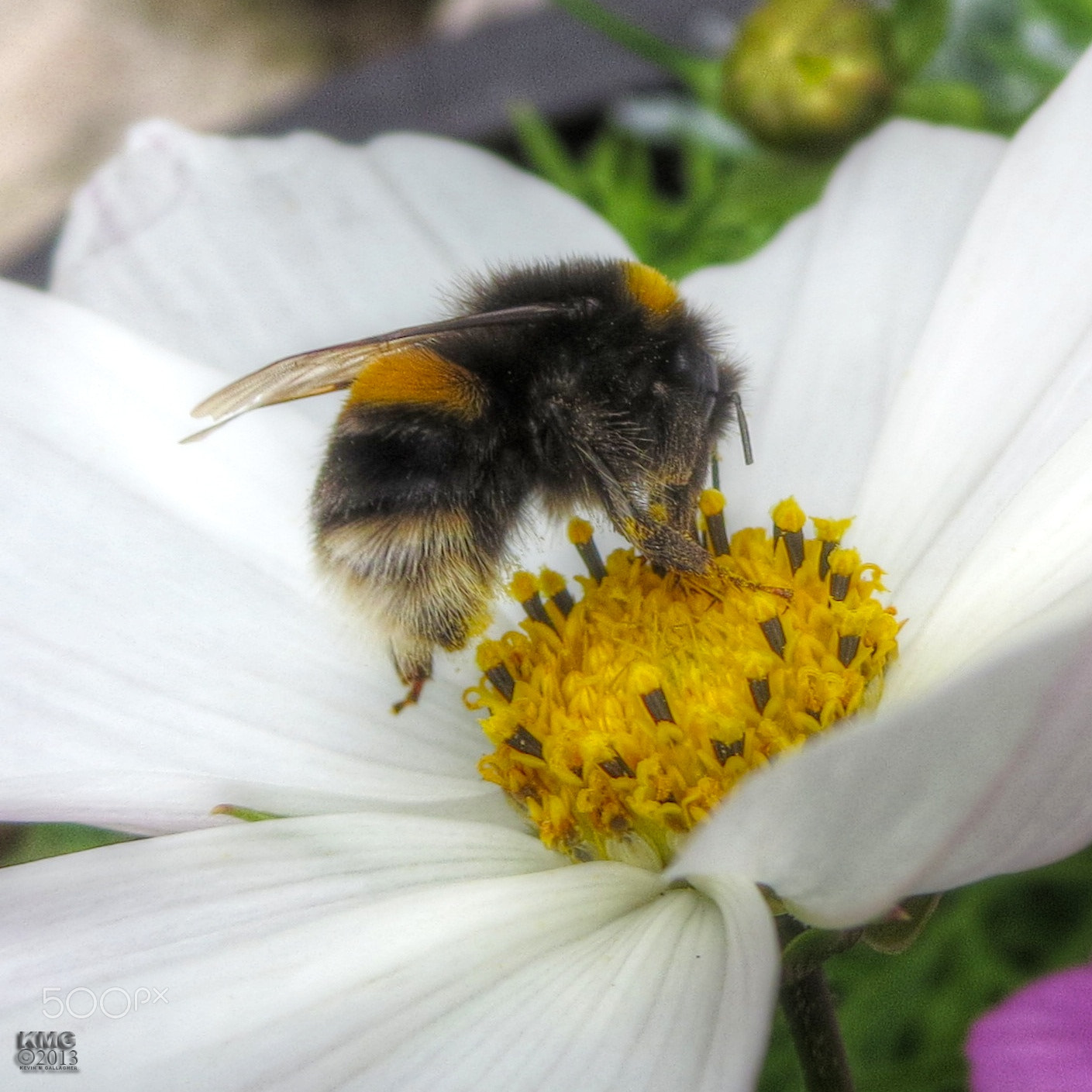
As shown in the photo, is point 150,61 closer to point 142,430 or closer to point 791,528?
point 142,430

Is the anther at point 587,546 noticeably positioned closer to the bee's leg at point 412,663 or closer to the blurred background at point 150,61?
the bee's leg at point 412,663

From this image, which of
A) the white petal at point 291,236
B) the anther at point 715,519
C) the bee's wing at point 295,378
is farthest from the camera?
the white petal at point 291,236

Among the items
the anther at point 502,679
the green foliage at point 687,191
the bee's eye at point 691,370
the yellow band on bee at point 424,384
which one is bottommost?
the green foliage at point 687,191

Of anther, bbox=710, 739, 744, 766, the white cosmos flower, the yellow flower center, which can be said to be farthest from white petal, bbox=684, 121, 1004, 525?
anther, bbox=710, 739, 744, 766

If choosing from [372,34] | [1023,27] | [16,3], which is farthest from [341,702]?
[16,3]

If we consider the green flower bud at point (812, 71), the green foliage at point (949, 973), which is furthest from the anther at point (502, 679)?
the green flower bud at point (812, 71)

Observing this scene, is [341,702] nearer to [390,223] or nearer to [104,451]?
[104,451]
